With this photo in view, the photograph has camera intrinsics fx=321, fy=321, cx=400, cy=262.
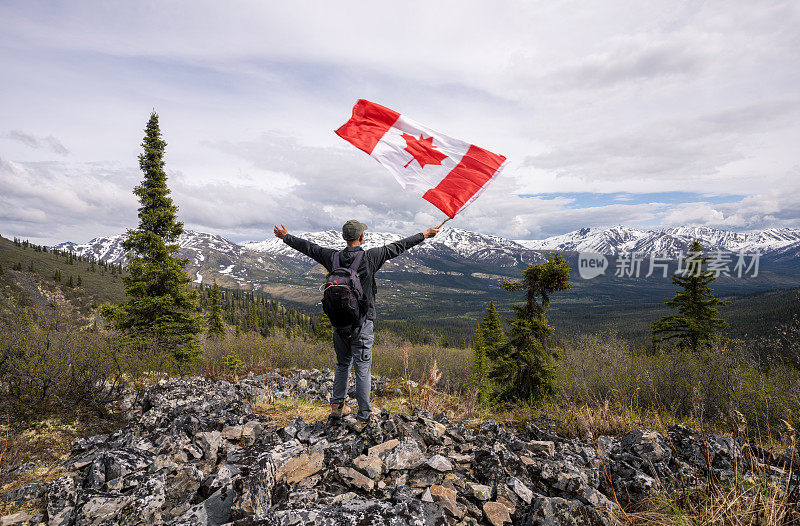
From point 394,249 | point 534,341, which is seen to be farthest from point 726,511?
point 534,341

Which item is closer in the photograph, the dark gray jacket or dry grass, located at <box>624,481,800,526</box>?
dry grass, located at <box>624,481,800,526</box>

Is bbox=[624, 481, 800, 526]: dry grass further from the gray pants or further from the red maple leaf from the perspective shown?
the red maple leaf

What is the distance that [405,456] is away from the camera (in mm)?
3873

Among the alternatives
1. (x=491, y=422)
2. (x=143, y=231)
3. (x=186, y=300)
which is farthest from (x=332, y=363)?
(x=491, y=422)

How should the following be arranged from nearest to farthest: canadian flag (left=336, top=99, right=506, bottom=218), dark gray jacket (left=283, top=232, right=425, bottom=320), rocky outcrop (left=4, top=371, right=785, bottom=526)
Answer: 1. rocky outcrop (left=4, top=371, right=785, bottom=526)
2. dark gray jacket (left=283, top=232, right=425, bottom=320)
3. canadian flag (left=336, top=99, right=506, bottom=218)

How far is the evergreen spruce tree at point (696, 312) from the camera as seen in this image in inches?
746

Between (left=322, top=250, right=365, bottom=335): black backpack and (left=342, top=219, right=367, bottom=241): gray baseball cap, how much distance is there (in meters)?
0.34

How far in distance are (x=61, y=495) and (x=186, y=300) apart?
14.6m

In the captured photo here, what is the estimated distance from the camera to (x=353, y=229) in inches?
185

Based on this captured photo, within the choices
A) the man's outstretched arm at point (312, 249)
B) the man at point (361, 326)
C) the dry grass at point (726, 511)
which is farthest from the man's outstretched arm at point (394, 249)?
the dry grass at point (726, 511)

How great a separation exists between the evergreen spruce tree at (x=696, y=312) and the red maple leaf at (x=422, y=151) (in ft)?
69.2

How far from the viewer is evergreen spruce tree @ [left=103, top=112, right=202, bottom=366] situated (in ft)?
49.4

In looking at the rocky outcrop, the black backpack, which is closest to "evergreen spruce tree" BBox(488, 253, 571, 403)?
the rocky outcrop

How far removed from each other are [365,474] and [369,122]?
6074 millimetres
